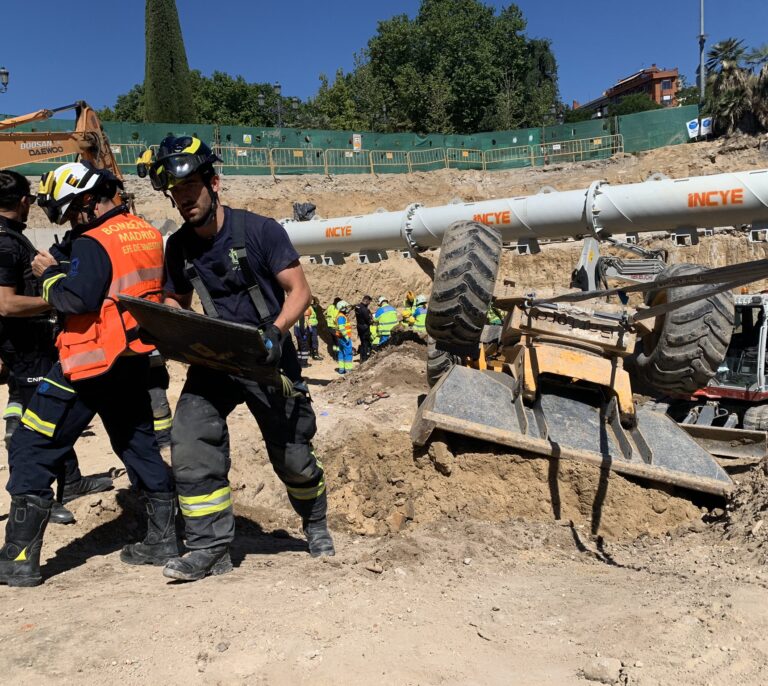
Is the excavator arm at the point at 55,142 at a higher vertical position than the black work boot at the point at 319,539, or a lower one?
higher

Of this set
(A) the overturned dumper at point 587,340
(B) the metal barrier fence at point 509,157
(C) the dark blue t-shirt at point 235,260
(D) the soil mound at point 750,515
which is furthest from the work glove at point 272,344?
(B) the metal barrier fence at point 509,157

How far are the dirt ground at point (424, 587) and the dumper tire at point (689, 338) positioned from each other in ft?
3.66

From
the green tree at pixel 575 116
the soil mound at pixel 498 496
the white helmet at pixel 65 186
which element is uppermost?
the green tree at pixel 575 116

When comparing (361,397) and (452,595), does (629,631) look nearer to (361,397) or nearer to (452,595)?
(452,595)

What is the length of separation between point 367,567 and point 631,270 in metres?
5.87

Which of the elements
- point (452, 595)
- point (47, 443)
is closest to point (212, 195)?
point (47, 443)

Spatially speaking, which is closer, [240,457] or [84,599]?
[84,599]

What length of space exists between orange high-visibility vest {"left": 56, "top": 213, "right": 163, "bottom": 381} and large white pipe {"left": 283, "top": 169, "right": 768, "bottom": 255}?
Result: 4.56m

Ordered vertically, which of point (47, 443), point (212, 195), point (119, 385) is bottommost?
point (47, 443)

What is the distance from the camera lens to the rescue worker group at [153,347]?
135 inches

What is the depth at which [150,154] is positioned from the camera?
337cm

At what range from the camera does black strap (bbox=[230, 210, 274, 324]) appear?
11.2 ft

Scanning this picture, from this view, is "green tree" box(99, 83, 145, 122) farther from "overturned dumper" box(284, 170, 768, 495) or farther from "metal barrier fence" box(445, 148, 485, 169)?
"overturned dumper" box(284, 170, 768, 495)

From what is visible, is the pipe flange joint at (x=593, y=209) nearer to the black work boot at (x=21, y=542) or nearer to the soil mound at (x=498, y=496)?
the soil mound at (x=498, y=496)
